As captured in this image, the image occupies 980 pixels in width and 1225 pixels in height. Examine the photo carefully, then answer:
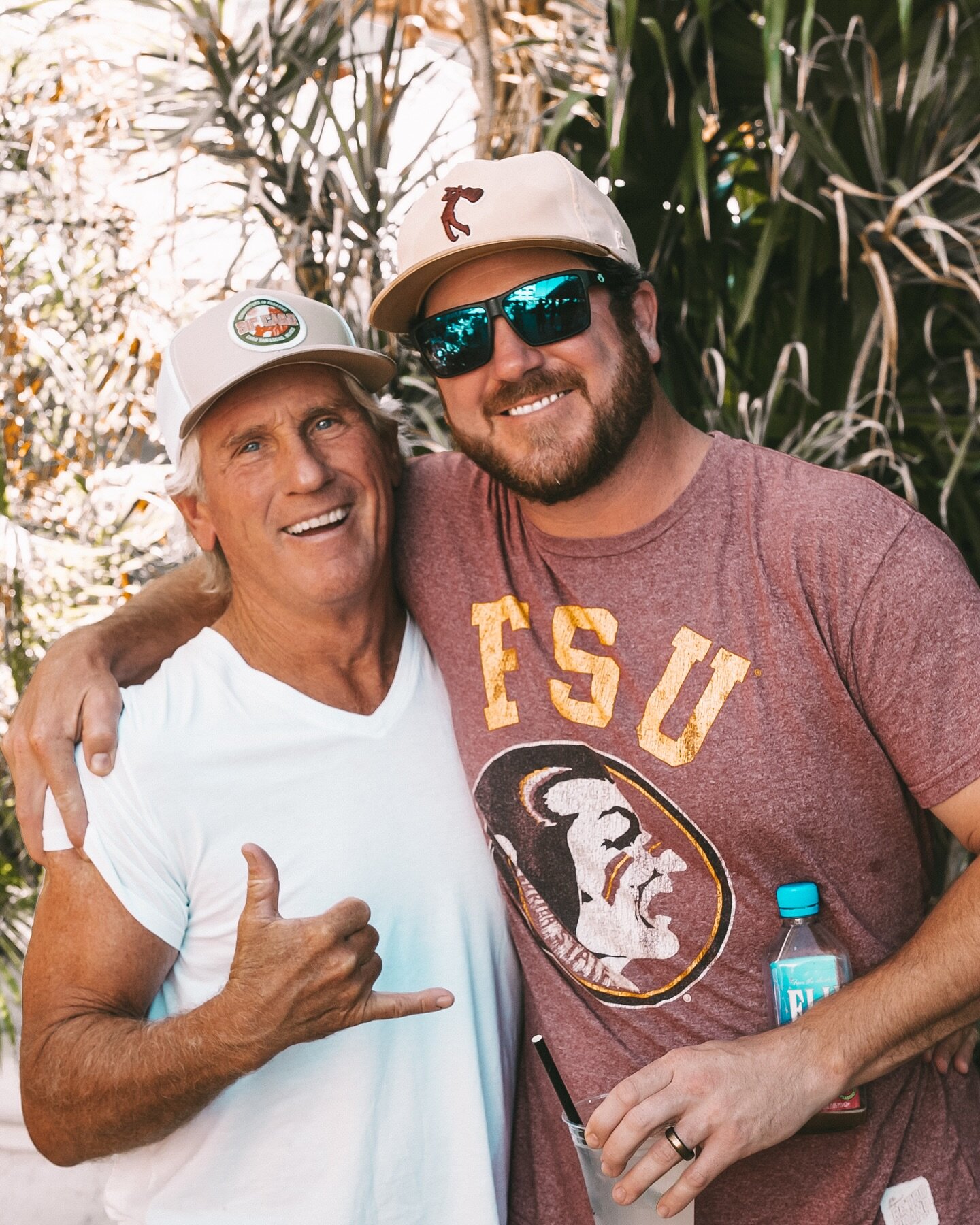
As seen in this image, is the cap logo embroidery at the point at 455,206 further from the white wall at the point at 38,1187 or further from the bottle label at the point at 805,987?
the white wall at the point at 38,1187

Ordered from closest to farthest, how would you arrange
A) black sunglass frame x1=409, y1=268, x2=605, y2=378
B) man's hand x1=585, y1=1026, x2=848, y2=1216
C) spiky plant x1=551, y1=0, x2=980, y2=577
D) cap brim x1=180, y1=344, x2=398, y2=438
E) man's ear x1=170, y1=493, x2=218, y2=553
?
man's hand x1=585, y1=1026, x2=848, y2=1216
black sunglass frame x1=409, y1=268, x2=605, y2=378
cap brim x1=180, y1=344, x2=398, y2=438
man's ear x1=170, y1=493, x2=218, y2=553
spiky plant x1=551, y1=0, x2=980, y2=577

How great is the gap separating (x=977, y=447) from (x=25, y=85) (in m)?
2.98

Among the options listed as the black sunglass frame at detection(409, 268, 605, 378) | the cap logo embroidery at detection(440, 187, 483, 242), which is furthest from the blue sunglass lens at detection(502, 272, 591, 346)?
the cap logo embroidery at detection(440, 187, 483, 242)

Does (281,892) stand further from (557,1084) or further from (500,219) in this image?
(500,219)

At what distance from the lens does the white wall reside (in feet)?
10.2

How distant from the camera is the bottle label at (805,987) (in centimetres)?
162

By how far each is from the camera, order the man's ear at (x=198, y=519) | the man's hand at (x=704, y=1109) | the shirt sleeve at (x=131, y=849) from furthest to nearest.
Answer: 1. the man's ear at (x=198, y=519)
2. the shirt sleeve at (x=131, y=849)
3. the man's hand at (x=704, y=1109)

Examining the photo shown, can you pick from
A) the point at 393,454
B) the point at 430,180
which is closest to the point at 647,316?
the point at 393,454

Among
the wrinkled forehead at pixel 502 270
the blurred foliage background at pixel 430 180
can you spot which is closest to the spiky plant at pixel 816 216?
the blurred foliage background at pixel 430 180

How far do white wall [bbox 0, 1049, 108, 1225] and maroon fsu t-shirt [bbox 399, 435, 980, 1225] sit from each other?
67.6 inches

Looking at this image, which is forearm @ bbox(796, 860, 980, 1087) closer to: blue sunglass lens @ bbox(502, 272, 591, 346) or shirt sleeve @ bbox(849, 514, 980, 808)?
shirt sleeve @ bbox(849, 514, 980, 808)

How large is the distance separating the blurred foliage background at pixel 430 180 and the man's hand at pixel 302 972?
139 cm

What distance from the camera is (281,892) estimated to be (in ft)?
5.84

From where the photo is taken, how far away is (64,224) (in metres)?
3.61
